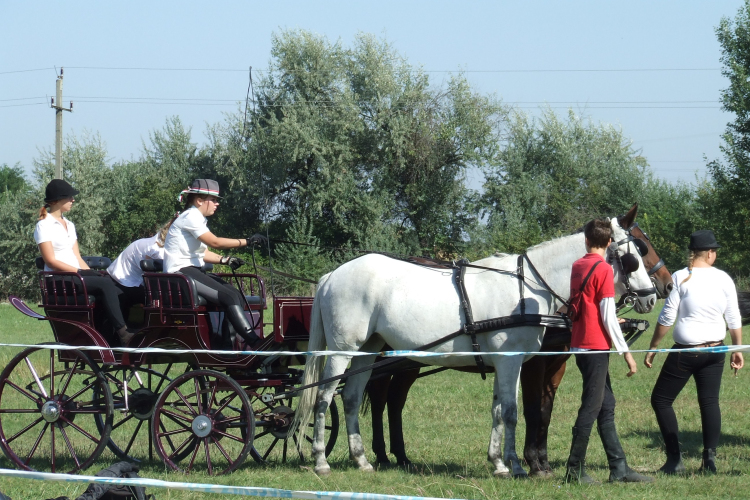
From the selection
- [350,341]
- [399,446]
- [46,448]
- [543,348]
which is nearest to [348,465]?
[399,446]

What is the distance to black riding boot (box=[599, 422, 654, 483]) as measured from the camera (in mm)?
5703

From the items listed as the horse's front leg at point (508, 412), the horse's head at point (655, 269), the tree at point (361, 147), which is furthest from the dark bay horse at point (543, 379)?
the tree at point (361, 147)

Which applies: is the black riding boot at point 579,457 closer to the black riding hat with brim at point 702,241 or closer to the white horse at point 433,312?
the white horse at point 433,312

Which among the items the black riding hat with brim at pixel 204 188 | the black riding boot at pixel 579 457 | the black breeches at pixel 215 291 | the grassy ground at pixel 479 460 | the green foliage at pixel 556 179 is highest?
the green foliage at pixel 556 179

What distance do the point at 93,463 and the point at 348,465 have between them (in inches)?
80.9

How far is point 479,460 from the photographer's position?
22.0 ft

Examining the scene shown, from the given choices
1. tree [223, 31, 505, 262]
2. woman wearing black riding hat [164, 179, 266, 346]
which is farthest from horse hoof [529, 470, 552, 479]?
tree [223, 31, 505, 262]

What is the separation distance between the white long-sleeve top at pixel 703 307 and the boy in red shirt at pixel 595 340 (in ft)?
2.41

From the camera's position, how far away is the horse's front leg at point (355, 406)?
636 cm

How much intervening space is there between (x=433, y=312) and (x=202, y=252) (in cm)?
199

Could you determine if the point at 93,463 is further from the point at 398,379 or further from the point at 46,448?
the point at 398,379

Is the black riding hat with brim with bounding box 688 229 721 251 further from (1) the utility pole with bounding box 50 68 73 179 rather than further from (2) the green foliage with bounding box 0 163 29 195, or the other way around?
(2) the green foliage with bounding box 0 163 29 195

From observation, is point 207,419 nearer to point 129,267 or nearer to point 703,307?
point 129,267

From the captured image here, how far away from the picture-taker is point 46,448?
25.0 ft
